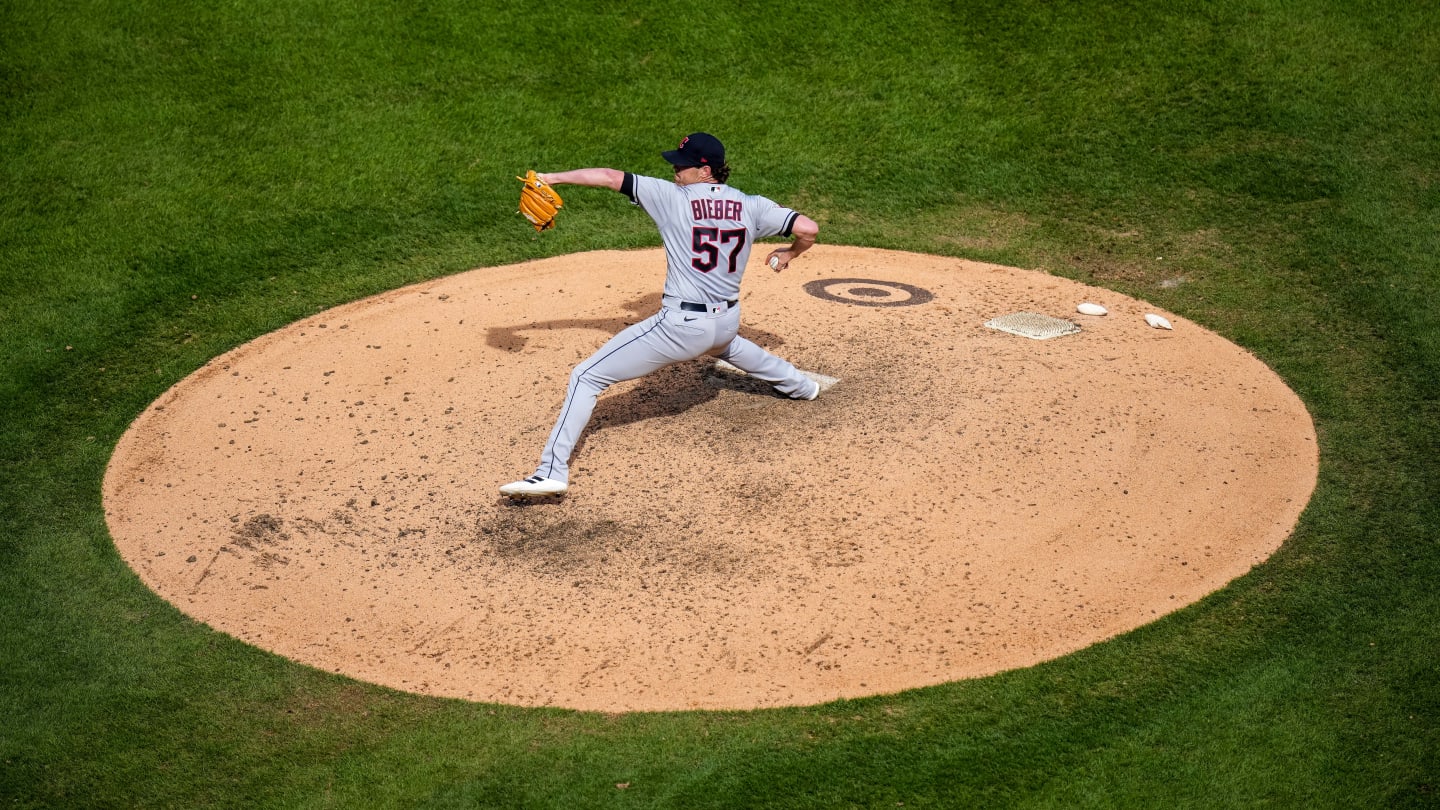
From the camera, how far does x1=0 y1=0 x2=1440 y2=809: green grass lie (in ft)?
18.3

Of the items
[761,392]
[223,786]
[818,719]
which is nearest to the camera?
[223,786]

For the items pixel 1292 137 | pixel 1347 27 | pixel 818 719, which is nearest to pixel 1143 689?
pixel 818 719

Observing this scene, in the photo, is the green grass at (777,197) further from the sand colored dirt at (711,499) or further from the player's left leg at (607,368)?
the player's left leg at (607,368)

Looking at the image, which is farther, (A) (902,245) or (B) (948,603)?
(A) (902,245)

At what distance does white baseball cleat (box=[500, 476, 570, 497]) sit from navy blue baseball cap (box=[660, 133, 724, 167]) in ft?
6.55

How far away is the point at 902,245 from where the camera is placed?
11.1 meters

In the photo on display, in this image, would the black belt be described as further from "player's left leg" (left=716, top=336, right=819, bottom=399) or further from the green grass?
the green grass

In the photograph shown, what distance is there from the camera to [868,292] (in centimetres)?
1019

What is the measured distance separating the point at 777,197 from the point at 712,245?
172 inches

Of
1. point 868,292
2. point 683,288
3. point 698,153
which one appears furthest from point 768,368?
point 868,292

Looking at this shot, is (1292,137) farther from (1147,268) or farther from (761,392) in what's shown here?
(761,392)

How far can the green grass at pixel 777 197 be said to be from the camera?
558 centimetres

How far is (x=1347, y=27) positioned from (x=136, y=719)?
1287 centimetres

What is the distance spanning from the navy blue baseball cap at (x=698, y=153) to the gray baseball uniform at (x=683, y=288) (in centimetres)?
15
